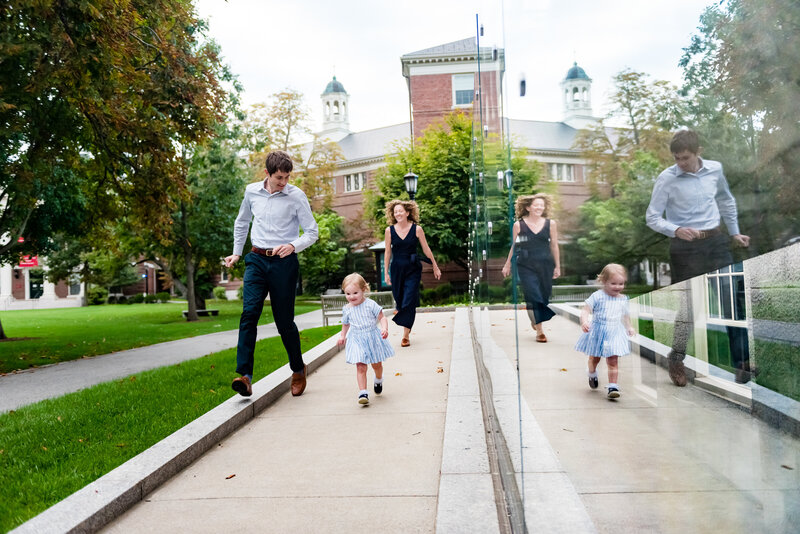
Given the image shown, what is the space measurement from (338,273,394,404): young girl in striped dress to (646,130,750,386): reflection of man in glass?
4.37m

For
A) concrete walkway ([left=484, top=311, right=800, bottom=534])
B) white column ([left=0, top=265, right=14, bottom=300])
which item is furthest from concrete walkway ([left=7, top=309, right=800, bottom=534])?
white column ([left=0, top=265, right=14, bottom=300])

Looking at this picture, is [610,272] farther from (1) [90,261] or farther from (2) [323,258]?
(1) [90,261]

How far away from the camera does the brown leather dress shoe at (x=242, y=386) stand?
500 cm

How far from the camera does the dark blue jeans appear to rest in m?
5.13

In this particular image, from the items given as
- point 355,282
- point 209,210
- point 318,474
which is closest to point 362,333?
point 355,282

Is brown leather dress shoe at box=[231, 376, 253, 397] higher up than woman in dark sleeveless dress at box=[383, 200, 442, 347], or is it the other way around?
woman in dark sleeveless dress at box=[383, 200, 442, 347]

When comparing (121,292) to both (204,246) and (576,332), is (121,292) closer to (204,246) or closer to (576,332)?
(204,246)

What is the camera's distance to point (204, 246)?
78.3 feet

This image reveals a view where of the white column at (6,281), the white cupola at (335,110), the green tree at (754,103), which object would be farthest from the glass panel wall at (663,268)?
the white column at (6,281)

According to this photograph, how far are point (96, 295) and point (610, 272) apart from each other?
6169cm

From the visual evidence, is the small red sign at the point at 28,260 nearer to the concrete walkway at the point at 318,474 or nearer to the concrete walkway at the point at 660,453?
the concrete walkway at the point at 318,474

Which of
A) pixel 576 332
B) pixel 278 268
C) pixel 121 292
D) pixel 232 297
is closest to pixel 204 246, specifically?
pixel 278 268

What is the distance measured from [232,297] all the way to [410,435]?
55.5 metres

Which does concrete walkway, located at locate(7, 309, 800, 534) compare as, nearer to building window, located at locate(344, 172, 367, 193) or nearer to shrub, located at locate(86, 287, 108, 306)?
building window, located at locate(344, 172, 367, 193)
